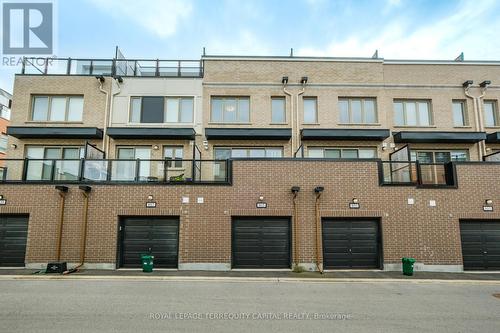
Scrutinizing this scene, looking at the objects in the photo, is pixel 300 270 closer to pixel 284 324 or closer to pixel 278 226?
pixel 278 226

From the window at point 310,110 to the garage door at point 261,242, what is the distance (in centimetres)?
700

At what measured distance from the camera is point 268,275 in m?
12.6

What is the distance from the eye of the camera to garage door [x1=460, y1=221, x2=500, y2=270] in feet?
46.5

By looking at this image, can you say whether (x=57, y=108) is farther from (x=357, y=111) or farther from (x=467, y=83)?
(x=467, y=83)

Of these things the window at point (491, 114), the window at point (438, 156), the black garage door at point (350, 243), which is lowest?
the black garage door at point (350, 243)

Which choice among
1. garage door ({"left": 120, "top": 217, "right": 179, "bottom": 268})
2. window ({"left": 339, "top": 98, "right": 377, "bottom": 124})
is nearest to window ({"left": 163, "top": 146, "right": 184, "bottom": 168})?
garage door ({"left": 120, "top": 217, "right": 179, "bottom": 268})

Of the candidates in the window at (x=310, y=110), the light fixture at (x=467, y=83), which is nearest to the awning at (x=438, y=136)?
the light fixture at (x=467, y=83)

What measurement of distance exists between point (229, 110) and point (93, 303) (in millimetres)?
12904

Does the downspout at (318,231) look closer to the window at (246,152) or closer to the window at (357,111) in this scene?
the window at (246,152)

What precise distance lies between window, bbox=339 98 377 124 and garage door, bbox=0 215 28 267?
16693mm

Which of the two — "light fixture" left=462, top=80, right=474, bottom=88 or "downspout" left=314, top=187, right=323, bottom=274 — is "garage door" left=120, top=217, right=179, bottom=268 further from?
"light fixture" left=462, top=80, right=474, bottom=88

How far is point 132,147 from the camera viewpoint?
59.9 ft

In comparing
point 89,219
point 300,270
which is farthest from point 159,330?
point 89,219

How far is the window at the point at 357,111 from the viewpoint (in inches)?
746
